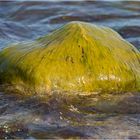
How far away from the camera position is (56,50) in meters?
5.30

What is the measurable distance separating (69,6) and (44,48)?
5.67 metres

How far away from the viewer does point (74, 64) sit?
5.21 meters

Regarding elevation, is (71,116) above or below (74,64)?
below

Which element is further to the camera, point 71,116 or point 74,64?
point 74,64

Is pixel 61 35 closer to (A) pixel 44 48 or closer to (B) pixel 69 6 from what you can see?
(A) pixel 44 48

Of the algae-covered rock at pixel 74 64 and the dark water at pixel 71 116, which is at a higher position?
the algae-covered rock at pixel 74 64

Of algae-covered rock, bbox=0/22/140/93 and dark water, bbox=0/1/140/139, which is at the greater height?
algae-covered rock, bbox=0/22/140/93

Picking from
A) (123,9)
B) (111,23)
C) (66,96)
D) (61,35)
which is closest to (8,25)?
(111,23)

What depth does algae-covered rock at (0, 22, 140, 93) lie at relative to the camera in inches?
202

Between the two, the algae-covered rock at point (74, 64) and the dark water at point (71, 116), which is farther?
the algae-covered rock at point (74, 64)

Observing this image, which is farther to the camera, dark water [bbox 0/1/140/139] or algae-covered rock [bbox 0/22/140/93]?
algae-covered rock [bbox 0/22/140/93]

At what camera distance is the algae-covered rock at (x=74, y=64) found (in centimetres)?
512

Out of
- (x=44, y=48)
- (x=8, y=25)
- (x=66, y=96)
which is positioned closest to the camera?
(x=66, y=96)

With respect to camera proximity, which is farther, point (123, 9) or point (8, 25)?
point (123, 9)
